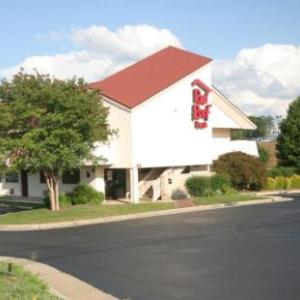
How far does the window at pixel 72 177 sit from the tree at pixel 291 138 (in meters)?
18.3

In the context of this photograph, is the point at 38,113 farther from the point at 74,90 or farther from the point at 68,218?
the point at 68,218

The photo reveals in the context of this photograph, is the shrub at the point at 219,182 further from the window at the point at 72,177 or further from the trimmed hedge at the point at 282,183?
the window at the point at 72,177

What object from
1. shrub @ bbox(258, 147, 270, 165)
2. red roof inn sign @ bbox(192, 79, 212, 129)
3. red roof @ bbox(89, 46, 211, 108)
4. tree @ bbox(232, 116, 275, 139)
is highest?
tree @ bbox(232, 116, 275, 139)

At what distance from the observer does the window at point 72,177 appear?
112ft

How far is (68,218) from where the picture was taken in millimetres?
24172

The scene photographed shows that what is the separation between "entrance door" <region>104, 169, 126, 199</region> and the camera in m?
34.6

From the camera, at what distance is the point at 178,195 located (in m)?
34.2

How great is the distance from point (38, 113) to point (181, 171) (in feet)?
39.3

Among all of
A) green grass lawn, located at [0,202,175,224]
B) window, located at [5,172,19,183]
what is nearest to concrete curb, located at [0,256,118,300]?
green grass lawn, located at [0,202,175,224]

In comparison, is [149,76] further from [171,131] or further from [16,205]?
[16,205]

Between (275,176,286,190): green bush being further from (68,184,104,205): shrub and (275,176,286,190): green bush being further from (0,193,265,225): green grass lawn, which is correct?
(68,184,104,205): shrub

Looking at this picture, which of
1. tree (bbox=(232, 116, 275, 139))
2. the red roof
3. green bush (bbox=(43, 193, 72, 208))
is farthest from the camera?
tree (bbox=(232, 116, 275, 139))

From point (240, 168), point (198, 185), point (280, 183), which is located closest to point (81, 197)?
point (198, 185)

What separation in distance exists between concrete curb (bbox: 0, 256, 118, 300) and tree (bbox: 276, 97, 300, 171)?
112ft
